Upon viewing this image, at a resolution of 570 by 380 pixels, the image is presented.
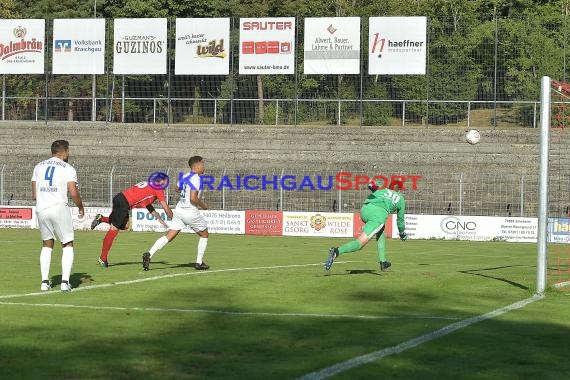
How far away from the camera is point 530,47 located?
53906mm

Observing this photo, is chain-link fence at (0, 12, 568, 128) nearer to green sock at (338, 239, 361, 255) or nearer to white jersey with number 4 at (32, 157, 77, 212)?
green sock at (338, 239, 361, 255)

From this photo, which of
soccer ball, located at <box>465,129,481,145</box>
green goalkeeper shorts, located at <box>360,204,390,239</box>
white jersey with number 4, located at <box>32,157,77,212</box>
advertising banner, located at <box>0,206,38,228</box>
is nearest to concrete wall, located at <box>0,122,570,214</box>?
soccer ball, located at <box>465,129,481,145</box>

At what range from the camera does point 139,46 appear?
53438 mm

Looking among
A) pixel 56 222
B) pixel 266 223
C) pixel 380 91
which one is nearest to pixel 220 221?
pixel 266 223

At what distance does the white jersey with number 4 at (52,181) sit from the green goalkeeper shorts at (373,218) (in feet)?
19.0

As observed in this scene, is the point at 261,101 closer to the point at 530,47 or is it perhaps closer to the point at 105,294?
the point at 530,47

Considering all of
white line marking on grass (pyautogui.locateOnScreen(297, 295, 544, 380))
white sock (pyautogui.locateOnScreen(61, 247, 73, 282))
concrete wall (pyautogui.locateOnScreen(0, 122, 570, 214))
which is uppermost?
concrete wall (pyautogui.locateOnScreen(0, 122, 570, 214))

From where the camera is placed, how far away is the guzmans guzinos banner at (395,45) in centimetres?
5056

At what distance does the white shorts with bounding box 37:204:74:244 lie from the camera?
616 inches

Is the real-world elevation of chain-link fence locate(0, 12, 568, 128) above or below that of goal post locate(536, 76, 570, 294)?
above

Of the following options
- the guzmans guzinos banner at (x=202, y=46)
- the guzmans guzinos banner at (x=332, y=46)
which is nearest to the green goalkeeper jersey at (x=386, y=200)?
the guzmans guzinos banner at (x=332, y=46)

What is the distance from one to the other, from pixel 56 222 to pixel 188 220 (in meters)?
5.62

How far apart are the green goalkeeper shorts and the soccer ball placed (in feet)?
96.9

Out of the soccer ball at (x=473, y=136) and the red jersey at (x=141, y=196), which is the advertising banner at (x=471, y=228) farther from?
the red jersey at (x=141, y=196)
